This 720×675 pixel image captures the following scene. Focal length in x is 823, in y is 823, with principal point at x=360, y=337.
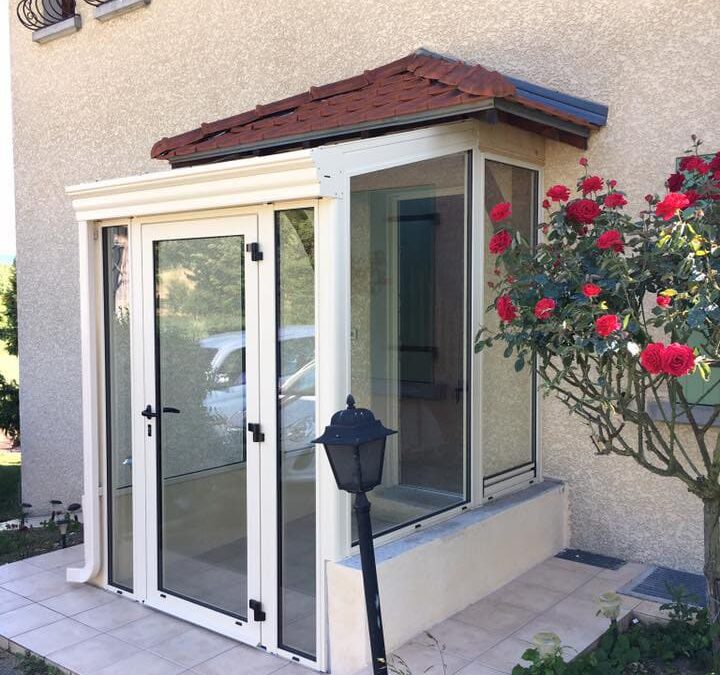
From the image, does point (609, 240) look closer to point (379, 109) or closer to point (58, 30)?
point (379, 109)

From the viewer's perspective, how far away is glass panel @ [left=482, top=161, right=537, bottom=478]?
6039mm

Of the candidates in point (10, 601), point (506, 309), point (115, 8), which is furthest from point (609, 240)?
point (115, 8)

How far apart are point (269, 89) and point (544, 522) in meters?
4.81

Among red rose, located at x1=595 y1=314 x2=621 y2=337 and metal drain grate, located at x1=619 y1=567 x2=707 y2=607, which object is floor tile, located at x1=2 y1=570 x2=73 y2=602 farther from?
red rose, located at x1=595 y1=314 x2=621 y2=337

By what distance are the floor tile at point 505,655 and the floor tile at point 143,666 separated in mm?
1869

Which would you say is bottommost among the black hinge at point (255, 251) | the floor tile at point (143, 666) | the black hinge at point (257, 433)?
the floor tile at point (143, 666)

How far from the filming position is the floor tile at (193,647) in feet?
17.2

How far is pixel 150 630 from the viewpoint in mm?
5680

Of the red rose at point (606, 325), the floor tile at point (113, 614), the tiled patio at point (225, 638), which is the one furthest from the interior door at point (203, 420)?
the red rose at point (606, 325)

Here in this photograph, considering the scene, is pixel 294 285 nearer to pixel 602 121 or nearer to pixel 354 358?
pixel 354 358

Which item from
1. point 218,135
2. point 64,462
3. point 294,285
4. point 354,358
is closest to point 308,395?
point 354,358

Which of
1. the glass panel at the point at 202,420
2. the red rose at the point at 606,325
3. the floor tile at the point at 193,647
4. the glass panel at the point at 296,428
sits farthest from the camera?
the glass panel at the point at 202,420

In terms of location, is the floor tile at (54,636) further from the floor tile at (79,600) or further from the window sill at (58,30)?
the window sill at (58,30)

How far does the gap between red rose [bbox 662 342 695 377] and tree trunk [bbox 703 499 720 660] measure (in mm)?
1176
